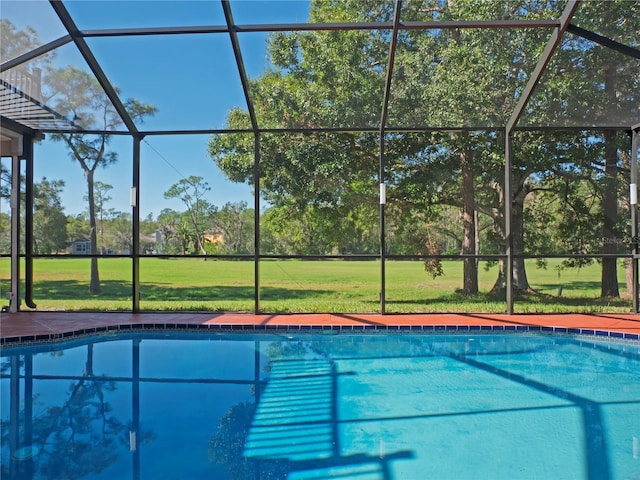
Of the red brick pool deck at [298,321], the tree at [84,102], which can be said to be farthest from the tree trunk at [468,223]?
the tree at [84,102]

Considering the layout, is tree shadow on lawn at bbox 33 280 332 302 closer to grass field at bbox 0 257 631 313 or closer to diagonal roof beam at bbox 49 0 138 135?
grass field at bbox 0 257 631 313

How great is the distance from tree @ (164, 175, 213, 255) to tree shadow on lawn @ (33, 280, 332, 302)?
247 cm

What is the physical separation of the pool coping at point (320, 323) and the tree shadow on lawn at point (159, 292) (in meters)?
5.03

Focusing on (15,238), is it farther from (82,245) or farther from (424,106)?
(424,106)

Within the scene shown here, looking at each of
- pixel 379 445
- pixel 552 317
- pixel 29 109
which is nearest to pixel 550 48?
pixel 552 317

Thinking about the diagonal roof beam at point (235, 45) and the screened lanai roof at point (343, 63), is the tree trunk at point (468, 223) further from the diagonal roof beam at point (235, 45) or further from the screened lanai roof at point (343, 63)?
the diagonal roof beam at point (235, 45)

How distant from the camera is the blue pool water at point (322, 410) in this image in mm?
2443

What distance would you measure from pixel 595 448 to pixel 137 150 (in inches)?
241

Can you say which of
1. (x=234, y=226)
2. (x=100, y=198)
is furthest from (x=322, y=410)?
(x=100, y=198)

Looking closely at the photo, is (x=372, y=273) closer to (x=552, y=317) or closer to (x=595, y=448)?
(x=552, y=317)

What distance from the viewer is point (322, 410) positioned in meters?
3.24

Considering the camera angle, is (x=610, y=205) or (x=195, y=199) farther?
(x=195, y=199)

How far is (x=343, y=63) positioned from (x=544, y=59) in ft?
10.4

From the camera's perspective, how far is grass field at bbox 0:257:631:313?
29.4 ft
